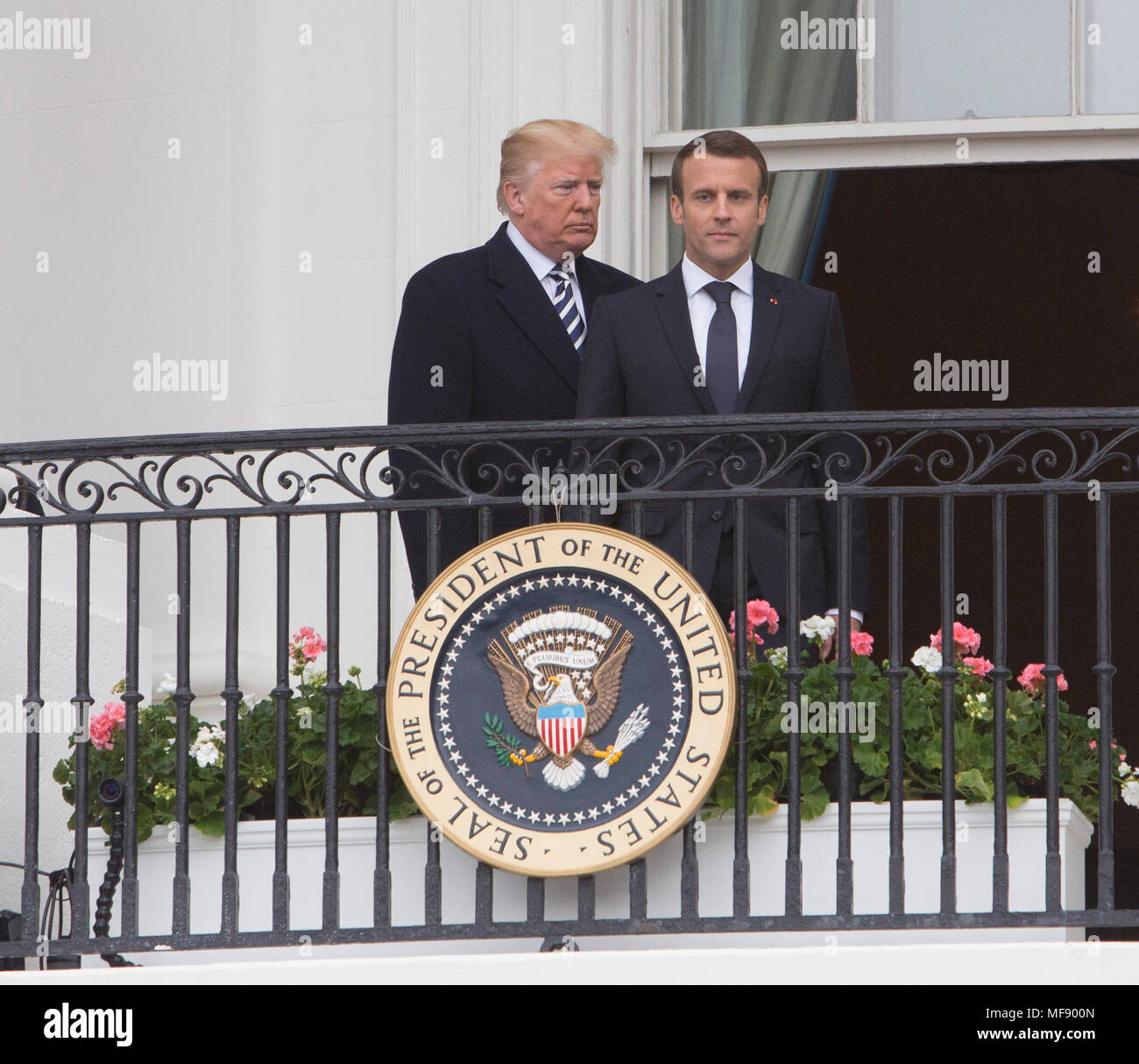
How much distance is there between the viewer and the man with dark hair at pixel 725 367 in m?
5.22

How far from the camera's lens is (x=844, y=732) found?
478cm

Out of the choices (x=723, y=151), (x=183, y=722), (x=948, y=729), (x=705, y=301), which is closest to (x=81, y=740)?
(x=183, y=722)

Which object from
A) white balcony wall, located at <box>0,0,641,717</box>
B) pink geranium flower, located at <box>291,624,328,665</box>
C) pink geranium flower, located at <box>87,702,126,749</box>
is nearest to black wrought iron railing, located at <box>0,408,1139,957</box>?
pink geranium flower, located at <box>87,702,126,749</box>

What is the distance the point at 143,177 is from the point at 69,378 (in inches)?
28.6

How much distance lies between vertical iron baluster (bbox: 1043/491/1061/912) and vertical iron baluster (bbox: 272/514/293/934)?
1700 mm

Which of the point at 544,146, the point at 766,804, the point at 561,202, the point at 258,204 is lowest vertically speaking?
the point at 766,804

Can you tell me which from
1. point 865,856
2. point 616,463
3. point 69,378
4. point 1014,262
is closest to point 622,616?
point 616,463

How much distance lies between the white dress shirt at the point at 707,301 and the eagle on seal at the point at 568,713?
913 millimetres

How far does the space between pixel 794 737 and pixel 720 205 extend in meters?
1.35

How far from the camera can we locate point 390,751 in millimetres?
5023

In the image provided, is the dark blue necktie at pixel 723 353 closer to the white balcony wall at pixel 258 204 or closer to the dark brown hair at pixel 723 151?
the dark brown hair at pixel 723 151

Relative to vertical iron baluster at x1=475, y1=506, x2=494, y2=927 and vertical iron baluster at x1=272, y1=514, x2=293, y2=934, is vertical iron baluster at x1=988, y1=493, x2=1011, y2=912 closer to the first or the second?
vertical iron baluster at x1=475, y1=506, x2=494, y2=927

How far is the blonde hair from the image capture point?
216 inches

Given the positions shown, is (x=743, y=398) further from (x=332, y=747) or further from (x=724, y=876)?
(x=332, y=747)
